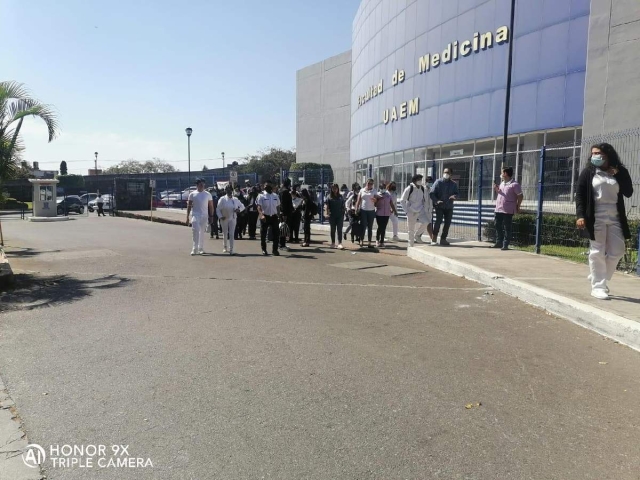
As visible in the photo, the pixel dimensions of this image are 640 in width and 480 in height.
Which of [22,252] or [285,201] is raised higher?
[285,201]

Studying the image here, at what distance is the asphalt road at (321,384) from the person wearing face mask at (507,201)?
3.89 m

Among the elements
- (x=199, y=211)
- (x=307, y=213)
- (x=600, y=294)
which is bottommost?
(x=600, y=294)

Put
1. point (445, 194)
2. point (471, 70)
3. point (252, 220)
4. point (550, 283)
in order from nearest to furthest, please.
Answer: point (550, 283) < point (445, 194) < point (252, 220) < point (471, 70)

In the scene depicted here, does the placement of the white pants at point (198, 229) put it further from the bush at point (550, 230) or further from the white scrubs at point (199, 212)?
the bush at point (550, 230)

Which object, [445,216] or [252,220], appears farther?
[252,220]

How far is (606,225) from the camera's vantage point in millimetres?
6566

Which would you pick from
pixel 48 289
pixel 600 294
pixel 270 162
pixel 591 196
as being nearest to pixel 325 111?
pixel 270 162

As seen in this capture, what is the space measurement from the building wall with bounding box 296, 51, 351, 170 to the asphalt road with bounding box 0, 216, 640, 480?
42.1m

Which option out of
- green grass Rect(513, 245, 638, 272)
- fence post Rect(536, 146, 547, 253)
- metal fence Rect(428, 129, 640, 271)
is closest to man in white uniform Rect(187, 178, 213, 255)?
metal fence Rect(428, 129, 640, 271)

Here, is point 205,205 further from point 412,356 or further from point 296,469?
point 296,469

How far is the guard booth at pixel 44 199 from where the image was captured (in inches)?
1238

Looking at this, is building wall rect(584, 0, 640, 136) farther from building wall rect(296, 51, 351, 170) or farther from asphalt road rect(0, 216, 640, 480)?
building wall rect(296, 51, 351, 170)

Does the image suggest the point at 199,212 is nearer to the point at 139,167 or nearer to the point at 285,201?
the point at 285,201

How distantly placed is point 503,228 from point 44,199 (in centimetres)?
2876
